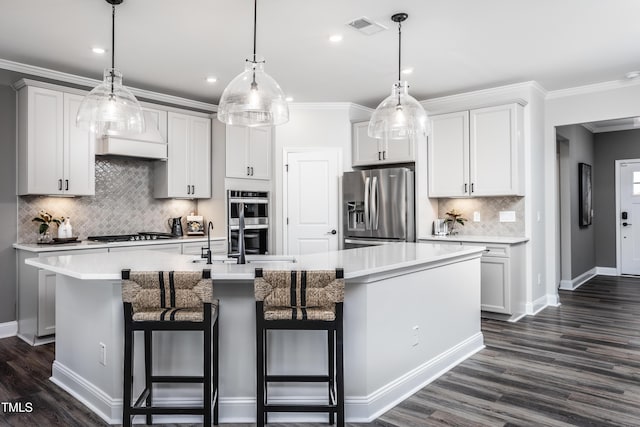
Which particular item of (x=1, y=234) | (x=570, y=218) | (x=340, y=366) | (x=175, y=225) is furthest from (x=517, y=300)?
(x=1, y=234)

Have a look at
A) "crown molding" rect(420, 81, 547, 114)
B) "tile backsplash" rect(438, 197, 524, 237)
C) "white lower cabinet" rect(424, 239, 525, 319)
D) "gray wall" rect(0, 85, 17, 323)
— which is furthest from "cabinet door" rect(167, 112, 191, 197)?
"white lower cabinet" rect(424, 239, 525, 319)

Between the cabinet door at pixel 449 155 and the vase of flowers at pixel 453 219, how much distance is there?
0.39 metres

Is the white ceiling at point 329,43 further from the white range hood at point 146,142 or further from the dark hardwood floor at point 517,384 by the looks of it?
the dark hardwood floor at point 517,384

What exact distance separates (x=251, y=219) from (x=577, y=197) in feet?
16.6

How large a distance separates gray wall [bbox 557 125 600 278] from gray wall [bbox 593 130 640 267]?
9 centimetres

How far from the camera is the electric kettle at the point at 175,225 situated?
17.7 ft

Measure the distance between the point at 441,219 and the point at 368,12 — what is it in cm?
308

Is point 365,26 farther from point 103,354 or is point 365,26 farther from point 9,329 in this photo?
point 9,329

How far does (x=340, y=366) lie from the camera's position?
7.42 feet

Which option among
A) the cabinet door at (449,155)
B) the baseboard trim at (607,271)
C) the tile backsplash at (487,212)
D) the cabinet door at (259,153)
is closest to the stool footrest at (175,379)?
the cabinet door at (259,153)

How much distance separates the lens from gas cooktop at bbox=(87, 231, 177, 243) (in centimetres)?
466

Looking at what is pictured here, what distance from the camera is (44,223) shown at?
4348mm

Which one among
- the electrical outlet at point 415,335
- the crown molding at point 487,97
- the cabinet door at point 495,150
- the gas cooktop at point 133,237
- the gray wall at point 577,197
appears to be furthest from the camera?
the gray wall at point 577,197

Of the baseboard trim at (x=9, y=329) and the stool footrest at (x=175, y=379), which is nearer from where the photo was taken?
the stool footrest at (x=175, y=379)
